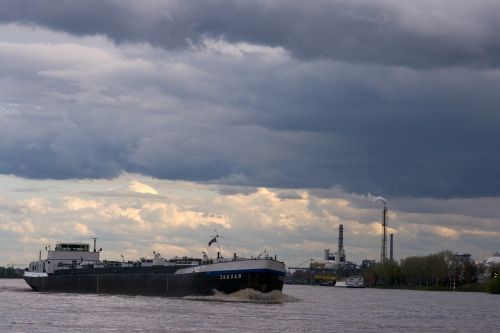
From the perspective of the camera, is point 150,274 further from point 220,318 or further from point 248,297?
point 220,318

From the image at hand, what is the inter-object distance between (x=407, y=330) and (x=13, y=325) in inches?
1360

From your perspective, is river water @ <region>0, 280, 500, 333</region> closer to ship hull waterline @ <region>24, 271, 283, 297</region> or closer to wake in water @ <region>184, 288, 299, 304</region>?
wake in water @ <region>184, 288, 299, 304</region>

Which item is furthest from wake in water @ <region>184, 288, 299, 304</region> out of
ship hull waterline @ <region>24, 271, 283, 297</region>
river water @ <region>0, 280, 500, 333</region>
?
ship hull waterline @ <region>24, 271, 283, 297</region>

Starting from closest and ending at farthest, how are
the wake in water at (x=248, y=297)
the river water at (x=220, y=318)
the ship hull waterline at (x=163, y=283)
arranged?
the river water at (x=220, y=318), the wake in water at (x=248, y=297), the ship hull waterline at (x=163, y=283)

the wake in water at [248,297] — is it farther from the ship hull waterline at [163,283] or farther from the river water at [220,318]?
the ship hull waterline at [163,283]

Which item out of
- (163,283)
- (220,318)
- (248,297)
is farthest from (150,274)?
(220,318)

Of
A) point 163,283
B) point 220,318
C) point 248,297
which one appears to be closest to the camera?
point 220,318

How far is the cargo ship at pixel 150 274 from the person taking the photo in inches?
4751

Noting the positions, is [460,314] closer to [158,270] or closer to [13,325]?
[158,270]

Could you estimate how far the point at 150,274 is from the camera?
139750mm

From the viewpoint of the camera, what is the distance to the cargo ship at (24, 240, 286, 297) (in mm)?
120688

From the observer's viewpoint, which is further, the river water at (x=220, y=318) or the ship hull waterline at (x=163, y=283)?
the ship hull waterline at (x=163, y=283)

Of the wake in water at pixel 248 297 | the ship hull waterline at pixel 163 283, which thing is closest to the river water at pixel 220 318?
the wake in water at pixel 248 297

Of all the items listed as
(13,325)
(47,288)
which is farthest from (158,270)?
(13,325)
